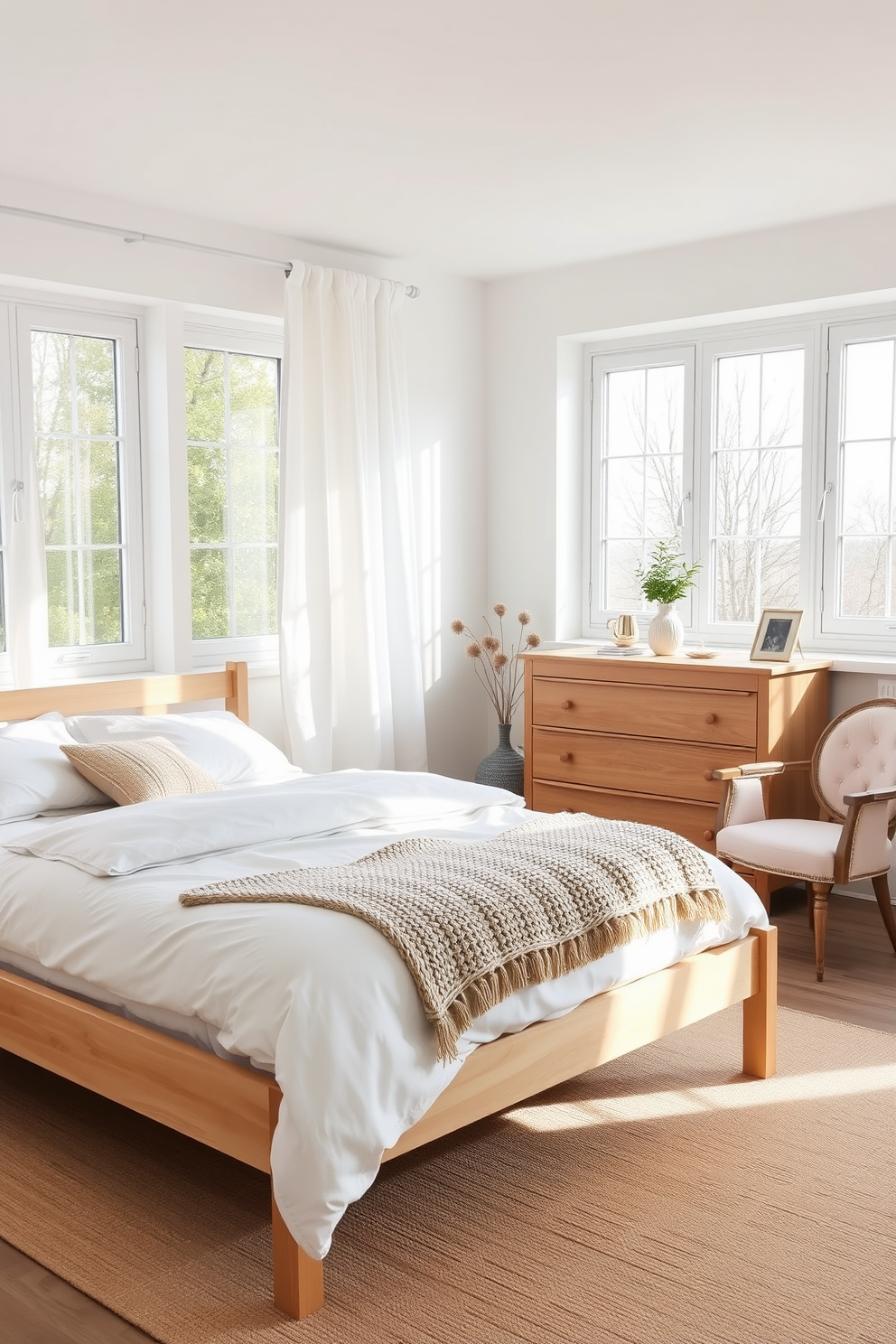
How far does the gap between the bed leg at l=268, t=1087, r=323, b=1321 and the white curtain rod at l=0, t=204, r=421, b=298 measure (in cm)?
304

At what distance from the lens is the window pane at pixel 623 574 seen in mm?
5465

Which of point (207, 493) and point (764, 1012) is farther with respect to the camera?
point (207, 493)

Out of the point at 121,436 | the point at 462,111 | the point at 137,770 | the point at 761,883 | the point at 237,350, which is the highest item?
the point at 462,111

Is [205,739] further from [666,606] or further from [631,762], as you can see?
[666,606]

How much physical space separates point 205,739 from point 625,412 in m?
2.59

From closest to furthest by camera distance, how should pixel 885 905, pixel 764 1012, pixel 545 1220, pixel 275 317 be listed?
pixel 545 1220
pixel 764 1012
pixel 885 905
pixel 275 317

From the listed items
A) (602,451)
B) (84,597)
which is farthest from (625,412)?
(84,597)

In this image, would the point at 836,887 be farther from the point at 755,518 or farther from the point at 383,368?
the point at 383,368

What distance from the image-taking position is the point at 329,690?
484 centimetres

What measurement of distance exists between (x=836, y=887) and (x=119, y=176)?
362cm

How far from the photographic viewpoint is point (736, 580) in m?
5.12

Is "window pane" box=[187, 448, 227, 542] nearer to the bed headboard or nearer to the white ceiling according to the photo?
the bed headboard

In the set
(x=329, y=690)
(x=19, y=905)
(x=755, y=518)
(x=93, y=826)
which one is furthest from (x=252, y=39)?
(x=755, y=518)

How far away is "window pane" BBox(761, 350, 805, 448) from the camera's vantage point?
4902mm
